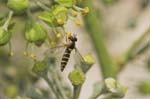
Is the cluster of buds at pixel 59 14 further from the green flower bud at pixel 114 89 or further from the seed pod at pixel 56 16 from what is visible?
the green flower bud at pixel 114 89

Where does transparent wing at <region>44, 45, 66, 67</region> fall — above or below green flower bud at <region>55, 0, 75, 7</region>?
below

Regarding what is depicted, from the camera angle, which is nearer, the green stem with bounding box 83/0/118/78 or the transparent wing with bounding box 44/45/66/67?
the transparent wing with bounding box 44/45/66/67

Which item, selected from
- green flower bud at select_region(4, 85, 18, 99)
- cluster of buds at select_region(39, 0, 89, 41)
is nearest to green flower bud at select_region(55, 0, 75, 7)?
cluster of buds at select_region(39, 0, 89, 41)

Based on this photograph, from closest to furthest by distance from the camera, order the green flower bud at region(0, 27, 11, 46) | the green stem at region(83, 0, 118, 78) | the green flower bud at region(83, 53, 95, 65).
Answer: the green flower bud at region(0, 27, 11, 46) → the green flower bud at region(83, 53, 95, 65) → the green stem at region(83, 0, 118, 78)

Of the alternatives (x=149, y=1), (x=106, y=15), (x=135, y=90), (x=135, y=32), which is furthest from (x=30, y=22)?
(x=135, y=32)

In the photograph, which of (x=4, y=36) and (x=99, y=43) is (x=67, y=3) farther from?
(x=99, y=43)

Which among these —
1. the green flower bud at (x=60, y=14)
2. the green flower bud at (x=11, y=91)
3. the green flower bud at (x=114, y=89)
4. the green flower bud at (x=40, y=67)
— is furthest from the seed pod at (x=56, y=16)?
the green flower bud at (x=11, y=91)

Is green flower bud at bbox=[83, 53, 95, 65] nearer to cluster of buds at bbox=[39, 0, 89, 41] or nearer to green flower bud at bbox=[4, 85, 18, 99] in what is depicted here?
cluster of buds at bbox=[39, 0, 89, 41]

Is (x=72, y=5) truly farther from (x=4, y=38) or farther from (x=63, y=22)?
(x=4, y=38)

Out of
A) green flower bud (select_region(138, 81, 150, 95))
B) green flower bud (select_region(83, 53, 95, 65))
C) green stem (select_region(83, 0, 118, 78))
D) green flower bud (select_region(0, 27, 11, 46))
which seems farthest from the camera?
green flower bud (select_region(138, 81, 150, 95))
